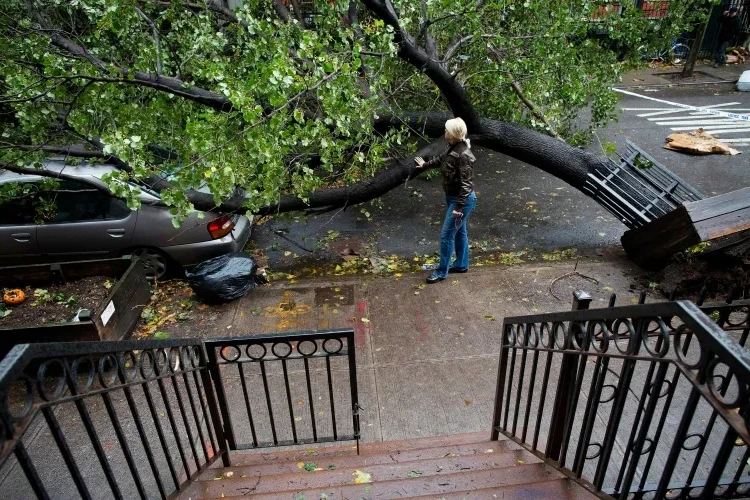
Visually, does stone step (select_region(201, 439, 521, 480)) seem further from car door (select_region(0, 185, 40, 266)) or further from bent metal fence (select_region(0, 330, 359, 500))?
car door (select_region(0, 185, 40, 266))

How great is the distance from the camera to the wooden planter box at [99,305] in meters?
4.86

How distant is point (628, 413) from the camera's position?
398cm

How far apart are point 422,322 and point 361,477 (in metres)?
2.70

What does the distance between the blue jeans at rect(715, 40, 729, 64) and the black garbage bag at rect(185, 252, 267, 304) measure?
17.1 m

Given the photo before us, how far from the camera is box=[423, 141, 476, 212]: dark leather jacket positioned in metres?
5.67

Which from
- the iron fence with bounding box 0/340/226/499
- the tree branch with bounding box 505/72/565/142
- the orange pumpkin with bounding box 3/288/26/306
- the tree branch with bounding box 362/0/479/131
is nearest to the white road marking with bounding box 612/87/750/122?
the tree branch with bounding box 505/72/565/142

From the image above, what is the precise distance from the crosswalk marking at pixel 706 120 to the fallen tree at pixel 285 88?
4516mm

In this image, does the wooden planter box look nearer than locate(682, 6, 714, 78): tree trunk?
Yes

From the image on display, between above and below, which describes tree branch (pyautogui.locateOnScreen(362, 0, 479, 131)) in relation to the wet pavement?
above

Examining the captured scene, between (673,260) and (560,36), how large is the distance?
3.26 meters

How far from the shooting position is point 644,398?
6.27 ft

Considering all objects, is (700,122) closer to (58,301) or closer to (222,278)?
(222,278)

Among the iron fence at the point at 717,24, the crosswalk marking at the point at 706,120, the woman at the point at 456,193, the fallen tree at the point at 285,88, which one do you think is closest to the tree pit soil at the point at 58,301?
the fallen tree at the point at 285,88

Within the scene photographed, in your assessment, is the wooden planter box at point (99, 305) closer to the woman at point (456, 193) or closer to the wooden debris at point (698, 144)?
the woman at point (456, 193)
